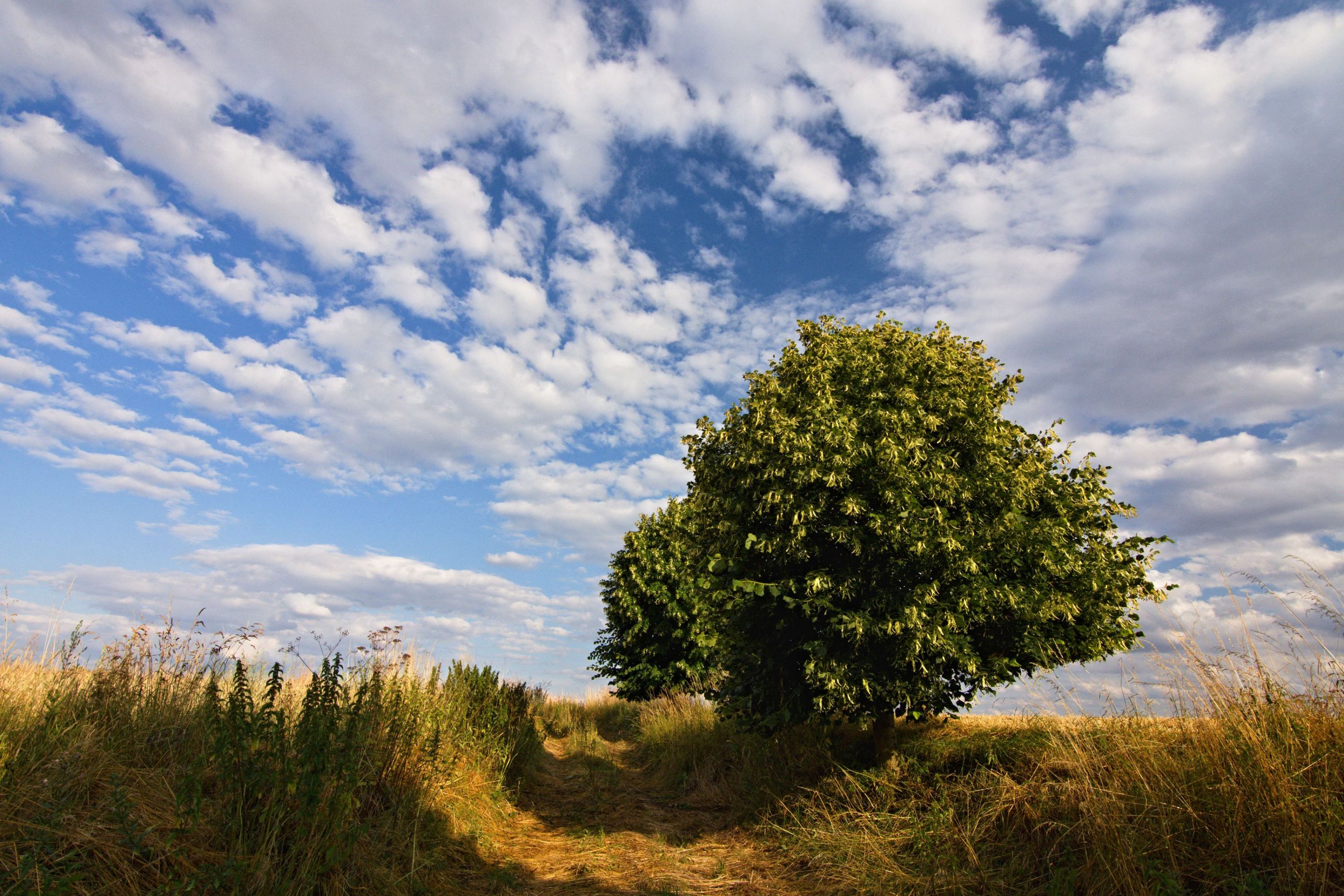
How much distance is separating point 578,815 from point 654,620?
36.4 ft

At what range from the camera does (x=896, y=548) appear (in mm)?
7082

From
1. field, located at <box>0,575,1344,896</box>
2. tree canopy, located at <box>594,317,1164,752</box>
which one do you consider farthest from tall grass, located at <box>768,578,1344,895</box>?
tree canopy, located at <box>594,317,1164,752</box>

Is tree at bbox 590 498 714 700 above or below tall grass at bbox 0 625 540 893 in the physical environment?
above

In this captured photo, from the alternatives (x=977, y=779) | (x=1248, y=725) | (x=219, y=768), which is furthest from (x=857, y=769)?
(x=219, y=768)

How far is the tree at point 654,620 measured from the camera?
782 inches

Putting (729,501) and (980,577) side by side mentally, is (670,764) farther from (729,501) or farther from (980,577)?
(980,577)

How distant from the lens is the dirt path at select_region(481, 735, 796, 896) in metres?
6.53

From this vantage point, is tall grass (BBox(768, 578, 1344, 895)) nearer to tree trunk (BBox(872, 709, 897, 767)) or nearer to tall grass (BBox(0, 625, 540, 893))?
tree trunk (BBox(872, 709, 897, 767))

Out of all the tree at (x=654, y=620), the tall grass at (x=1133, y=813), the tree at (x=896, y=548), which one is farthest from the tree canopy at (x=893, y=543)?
the tree at (x=654, y=620)

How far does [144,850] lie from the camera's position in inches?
164

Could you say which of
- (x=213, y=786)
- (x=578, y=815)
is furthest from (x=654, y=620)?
(x=213, y=786)

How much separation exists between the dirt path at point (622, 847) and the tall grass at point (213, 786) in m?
0.81

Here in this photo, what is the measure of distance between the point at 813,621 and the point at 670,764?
21.4 ft

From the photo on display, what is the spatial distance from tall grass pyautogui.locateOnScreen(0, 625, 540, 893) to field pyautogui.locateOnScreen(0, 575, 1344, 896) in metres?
0.03
